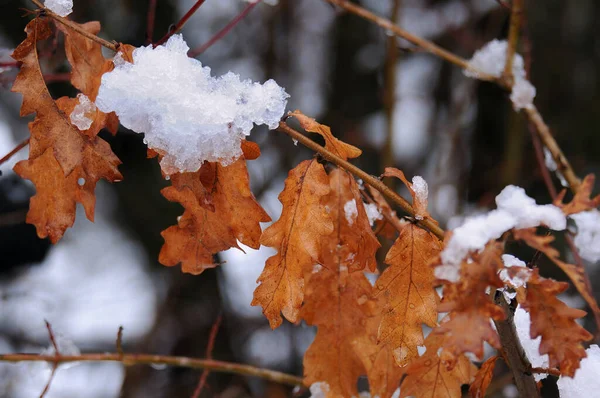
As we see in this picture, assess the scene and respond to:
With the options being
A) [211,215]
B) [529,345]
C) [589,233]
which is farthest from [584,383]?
[211,215]

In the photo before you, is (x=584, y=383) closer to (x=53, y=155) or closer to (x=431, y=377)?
(x=431, y=377)

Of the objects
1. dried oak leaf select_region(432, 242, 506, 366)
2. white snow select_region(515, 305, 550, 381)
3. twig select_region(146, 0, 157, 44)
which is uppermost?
twig select_region(146, 0, 157, 44)

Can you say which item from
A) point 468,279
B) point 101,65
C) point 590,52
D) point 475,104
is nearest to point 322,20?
point 475,104

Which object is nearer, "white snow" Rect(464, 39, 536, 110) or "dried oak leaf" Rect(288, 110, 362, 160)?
"dried oak leaf" Rect(288, 110, 362, 160)

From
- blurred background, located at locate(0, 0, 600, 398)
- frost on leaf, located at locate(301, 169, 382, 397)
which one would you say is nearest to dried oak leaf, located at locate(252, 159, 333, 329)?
frost on leaf, located at locate(301, 169, 382, 397)

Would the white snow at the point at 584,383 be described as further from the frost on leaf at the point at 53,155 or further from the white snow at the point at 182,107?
the frost on leaf at the point at 53,155

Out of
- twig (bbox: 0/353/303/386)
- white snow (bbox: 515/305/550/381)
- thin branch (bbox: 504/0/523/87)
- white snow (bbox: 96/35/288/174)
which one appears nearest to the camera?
white snow (bbox: 96/35/288/174)

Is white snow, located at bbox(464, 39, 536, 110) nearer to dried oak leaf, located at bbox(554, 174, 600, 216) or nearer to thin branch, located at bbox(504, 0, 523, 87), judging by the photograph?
thin branch, located at bbox(504, 0, 523, 87)
